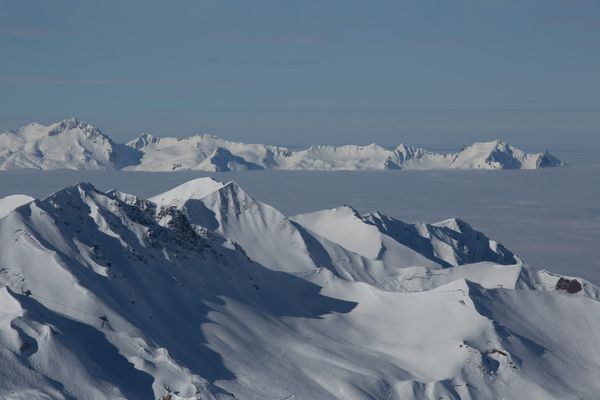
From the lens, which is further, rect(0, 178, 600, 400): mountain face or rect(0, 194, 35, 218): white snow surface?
rect(0, 194, 35, 218): white snow surface

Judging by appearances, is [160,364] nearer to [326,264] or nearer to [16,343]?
[16,343]

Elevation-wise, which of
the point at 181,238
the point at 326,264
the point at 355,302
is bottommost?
the point at 326,264

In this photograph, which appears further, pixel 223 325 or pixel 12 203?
pixel 12 203

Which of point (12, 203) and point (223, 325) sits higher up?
point (12, 203)

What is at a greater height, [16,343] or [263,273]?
[16,343]

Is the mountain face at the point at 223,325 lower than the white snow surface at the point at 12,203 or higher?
lower

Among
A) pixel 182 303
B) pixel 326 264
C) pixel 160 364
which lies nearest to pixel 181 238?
pixel 182 303

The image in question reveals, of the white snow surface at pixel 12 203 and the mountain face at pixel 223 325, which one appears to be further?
the white snow surface at pixel 12 203

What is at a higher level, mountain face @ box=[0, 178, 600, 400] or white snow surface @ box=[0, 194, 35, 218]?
white snow surface @ box=[0, 194, 35, 218]
